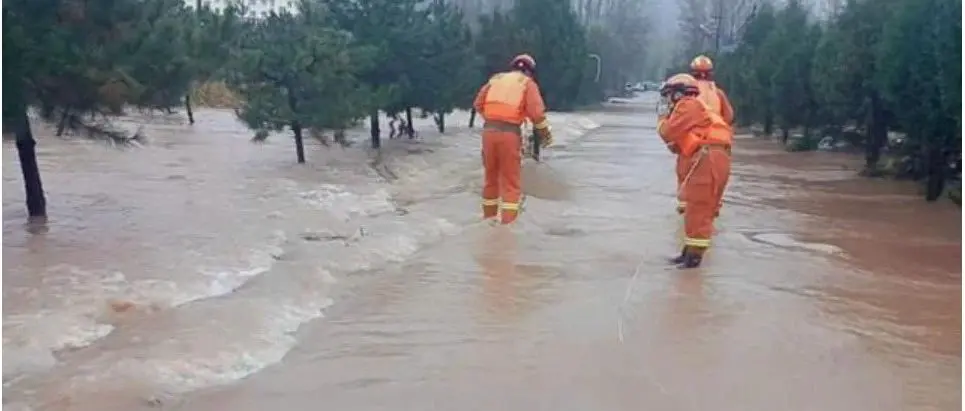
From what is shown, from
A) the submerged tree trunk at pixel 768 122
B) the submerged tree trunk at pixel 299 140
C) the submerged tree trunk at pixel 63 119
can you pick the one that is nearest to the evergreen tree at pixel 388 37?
the submerged tree trunk at pixel 299 140

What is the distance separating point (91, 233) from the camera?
1011 cm

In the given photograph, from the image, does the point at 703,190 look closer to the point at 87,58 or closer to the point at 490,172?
the point at 490,172

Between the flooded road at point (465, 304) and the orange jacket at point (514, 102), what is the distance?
98 centimetres

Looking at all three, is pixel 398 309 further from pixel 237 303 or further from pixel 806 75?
pixel 806 75

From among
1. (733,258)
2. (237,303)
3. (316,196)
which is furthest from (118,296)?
(316,196)

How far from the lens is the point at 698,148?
28.2ft

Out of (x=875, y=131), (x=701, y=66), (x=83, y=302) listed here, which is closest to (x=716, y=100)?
(x=701, y=66)

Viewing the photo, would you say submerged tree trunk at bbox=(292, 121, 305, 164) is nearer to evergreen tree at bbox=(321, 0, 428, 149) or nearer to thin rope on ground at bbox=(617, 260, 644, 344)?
evergreen tree at bbox=(321, 0, 428, 149)

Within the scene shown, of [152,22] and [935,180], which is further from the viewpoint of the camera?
[935,180]

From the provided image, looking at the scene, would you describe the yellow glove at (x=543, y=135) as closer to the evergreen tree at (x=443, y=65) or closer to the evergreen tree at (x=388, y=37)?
the evergreen tree at (x=388, y=37)

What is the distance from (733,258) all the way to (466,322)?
326cm

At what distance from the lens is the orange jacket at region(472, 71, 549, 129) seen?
34.1ft

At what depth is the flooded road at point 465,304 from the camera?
5.49 metres

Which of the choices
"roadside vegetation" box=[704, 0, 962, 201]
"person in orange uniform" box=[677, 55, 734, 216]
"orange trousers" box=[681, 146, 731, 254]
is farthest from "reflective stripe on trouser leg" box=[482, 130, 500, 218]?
"roadside vegetation" box=[704, 0, 962, 201]
